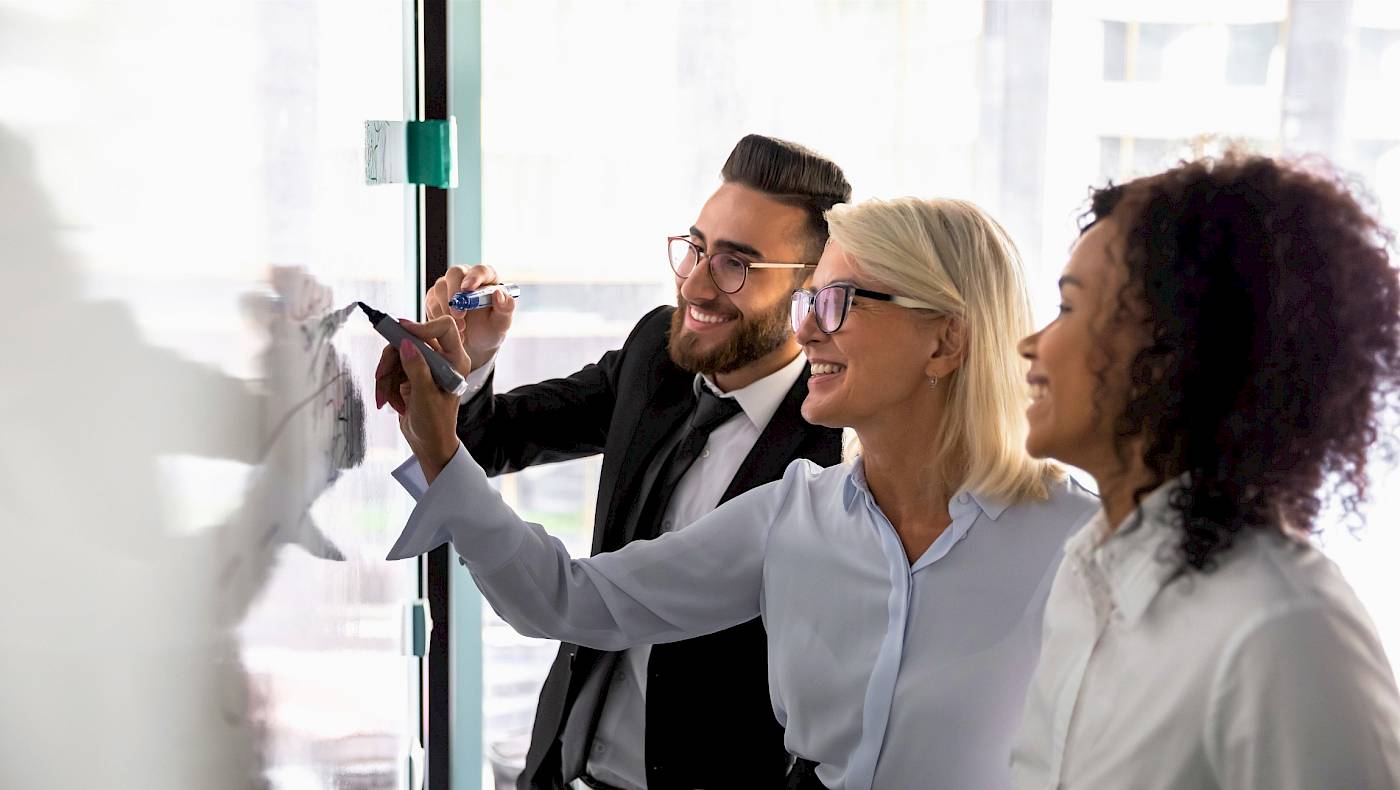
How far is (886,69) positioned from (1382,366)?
1889 millimetres

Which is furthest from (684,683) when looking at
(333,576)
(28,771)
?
(28,771)

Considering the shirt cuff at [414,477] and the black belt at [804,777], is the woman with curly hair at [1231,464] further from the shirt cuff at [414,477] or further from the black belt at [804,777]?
the shirt cuff at [414,477]

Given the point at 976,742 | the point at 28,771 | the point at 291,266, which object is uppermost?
the point at 291,266

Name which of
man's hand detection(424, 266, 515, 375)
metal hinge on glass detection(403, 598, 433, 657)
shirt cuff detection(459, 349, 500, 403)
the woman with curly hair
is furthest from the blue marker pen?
the woman with curly hair

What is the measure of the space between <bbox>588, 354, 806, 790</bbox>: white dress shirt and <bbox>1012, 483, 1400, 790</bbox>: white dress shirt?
73 cm

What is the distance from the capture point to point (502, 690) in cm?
265

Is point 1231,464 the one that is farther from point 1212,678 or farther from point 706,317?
point 706,317

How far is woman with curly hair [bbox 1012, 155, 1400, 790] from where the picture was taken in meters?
0.78

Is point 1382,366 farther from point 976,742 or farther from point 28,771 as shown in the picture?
point 28,771

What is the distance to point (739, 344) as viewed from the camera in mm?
1695

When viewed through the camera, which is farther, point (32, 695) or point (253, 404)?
point (253, 404)

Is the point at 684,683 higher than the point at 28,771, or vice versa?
the point at 28,771

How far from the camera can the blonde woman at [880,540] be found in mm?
1249

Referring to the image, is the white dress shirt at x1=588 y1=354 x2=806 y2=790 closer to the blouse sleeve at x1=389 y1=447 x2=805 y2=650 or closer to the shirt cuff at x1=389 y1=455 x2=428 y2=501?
the blouse sleeve at x1=389 y1=447 x2=805 y2=650
